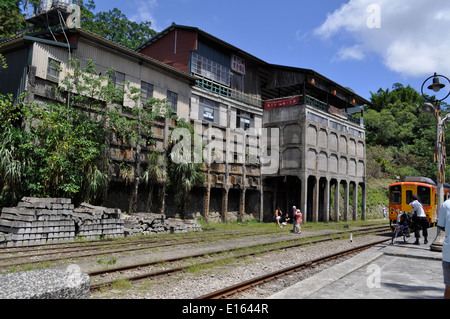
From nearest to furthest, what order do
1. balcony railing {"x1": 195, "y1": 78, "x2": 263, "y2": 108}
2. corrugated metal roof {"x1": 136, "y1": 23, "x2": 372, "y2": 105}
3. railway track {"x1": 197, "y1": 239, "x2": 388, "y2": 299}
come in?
railway track {"x1": 197, "y1": 239, "x2": 388, "y2": 299} → corrugated metal roof {"x1": 136, "y1": 23, "x2": 372, "y2": 105} → balcony railing {"x1": 195, "y1": 78, "x2": 263, "y2": 108}

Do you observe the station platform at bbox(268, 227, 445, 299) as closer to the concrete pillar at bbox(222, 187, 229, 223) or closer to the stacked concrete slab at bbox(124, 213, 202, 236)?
the stacked concrete slab at bbox(124, 213, 202, 236)

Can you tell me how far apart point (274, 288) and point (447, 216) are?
379 cm

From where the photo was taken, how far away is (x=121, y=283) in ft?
23.7

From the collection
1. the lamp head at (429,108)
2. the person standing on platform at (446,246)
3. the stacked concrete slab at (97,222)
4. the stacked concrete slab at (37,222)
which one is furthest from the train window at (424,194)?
the stacked concrete slab at (37,222)

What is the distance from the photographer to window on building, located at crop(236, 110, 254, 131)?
29.0 meters

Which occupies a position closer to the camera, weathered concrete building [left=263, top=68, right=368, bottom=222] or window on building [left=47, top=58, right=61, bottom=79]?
window on building [left=47, top=58, right=61, bottom=79]

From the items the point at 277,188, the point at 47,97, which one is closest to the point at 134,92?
the point at 47,97

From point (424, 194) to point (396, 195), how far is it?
1452 mm

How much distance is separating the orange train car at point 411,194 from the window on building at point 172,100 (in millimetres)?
14901

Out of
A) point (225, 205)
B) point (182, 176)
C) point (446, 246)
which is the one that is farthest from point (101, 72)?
point (446, 246)

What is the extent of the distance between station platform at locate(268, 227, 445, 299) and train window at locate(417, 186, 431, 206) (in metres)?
10.0

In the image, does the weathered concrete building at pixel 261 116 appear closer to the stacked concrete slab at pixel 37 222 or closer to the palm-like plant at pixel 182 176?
the palm-like plant at pixel 182 176

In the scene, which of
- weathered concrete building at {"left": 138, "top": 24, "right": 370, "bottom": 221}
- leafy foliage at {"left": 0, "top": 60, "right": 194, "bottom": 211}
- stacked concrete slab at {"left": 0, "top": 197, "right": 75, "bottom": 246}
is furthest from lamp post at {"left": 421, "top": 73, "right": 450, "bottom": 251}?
weathered concrete building at {"left": 138, "top": 24, "right": 370, "bottom": 221}

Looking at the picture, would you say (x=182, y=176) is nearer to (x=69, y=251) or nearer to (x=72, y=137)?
(x=72, y=137)
